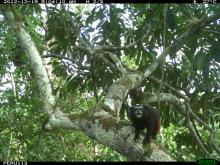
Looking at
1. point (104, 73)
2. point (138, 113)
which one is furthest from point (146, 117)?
point (104, 73)

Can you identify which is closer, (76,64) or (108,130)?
Result: (108,130)

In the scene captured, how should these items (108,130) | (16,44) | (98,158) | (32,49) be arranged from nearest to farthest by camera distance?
(108,130)
(32,49)
(98,158)
(16,44)

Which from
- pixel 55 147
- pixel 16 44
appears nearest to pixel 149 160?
pixel 55 147

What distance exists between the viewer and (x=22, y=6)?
5660 mm

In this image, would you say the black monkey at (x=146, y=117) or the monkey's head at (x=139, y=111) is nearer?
the black monkey at (x=146, y=117)

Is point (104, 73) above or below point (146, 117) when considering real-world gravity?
above

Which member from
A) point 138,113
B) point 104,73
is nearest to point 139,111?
point 138,113

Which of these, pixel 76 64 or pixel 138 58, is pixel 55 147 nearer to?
pixel 76 64

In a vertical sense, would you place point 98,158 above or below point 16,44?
below

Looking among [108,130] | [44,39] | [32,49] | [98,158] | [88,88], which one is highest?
[44,39]

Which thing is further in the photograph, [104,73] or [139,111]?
[104,73]

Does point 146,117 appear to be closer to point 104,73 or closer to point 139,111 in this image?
point 139,111

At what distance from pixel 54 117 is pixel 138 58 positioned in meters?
2.27

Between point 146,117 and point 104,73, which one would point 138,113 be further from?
point 104,73
